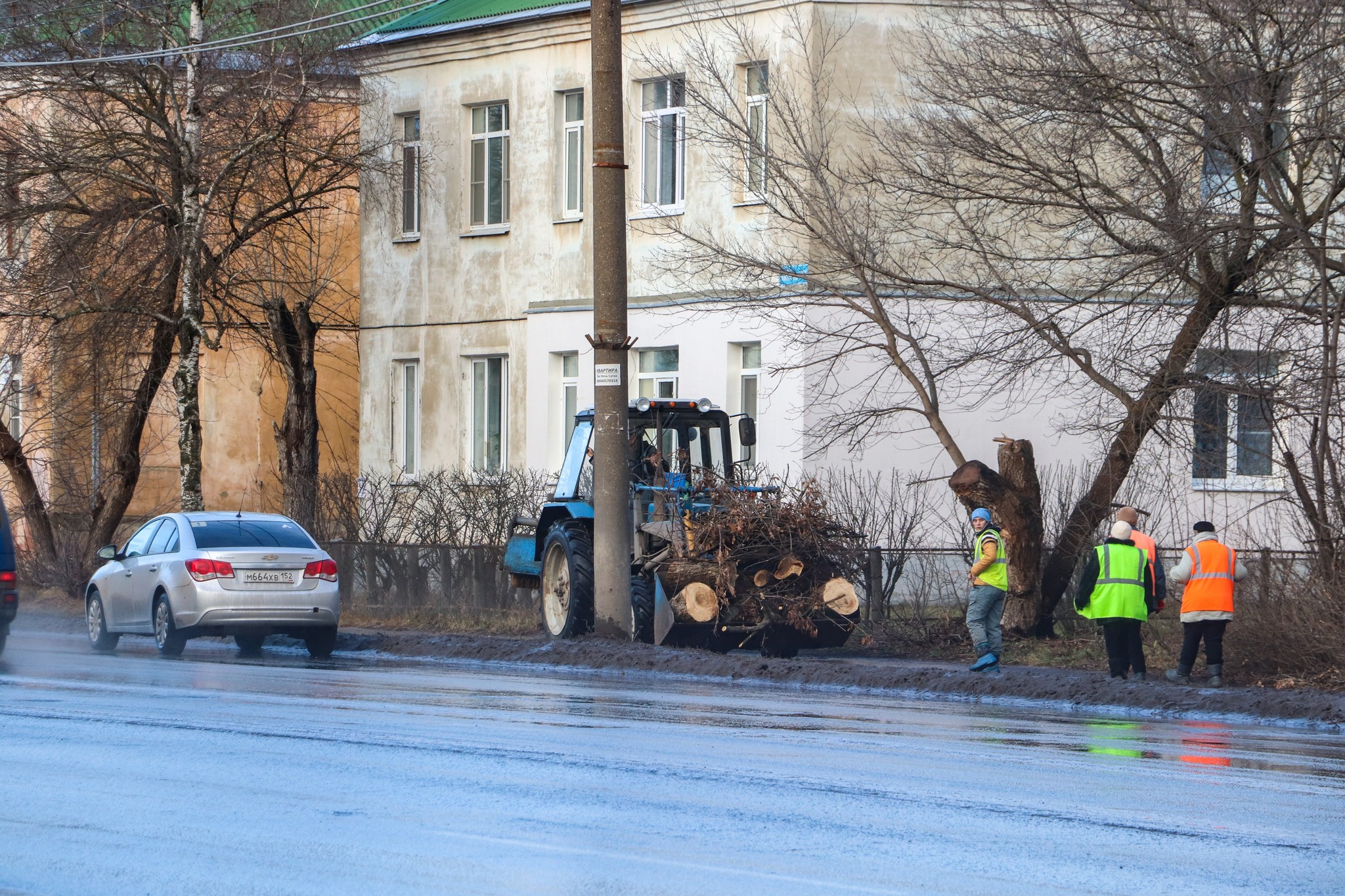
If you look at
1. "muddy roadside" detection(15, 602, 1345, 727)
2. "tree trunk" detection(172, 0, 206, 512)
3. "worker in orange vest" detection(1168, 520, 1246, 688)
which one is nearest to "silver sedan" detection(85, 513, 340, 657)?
"muddy roadside" detection(15, 602, 1345, 727)

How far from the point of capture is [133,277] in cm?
2744

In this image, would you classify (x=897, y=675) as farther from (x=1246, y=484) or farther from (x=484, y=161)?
(x=484, y=161)

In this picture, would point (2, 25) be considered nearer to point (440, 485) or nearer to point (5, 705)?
point (440, 485)

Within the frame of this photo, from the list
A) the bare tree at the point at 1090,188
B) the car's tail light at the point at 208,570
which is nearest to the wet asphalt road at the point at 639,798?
the car's tail light at the point at 208,570

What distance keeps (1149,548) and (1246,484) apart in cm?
923

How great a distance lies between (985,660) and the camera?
16.3m

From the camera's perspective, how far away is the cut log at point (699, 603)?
17250mm

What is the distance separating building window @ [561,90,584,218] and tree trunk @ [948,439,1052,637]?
11.9 meters

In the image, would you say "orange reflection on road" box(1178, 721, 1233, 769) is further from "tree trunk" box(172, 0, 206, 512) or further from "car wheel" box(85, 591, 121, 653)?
"tree trunk" box(172, 0, 206, 512)

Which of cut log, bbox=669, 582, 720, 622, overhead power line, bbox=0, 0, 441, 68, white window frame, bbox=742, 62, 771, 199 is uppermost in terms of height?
overhead power line, bbox=0, 0, 441, 68

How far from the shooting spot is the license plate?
1841 cm

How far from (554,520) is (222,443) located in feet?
63.3

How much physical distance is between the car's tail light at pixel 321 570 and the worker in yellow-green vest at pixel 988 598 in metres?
6.73

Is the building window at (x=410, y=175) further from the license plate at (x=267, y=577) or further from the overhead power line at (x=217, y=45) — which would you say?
the license plate at (x=267, y=577)
